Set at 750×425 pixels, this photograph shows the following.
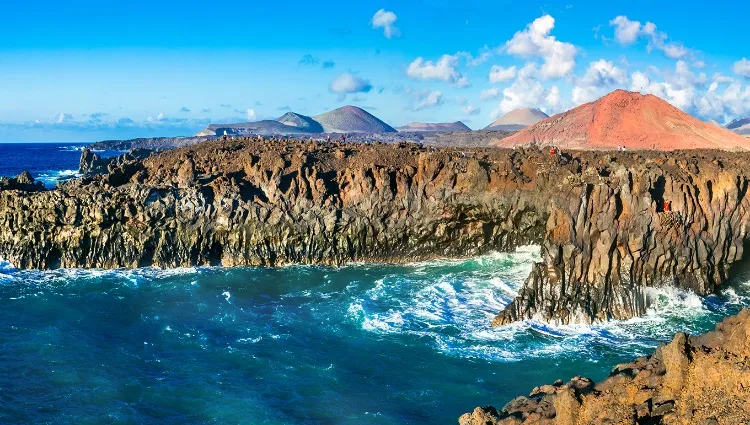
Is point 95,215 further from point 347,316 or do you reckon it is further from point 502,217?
point 502,217

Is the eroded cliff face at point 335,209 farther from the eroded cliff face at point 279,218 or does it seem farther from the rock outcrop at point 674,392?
the rock outcrop at point 674,392

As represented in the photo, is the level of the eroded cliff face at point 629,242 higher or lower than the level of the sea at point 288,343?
higher

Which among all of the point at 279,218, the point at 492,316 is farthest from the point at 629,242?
the point at 279,218

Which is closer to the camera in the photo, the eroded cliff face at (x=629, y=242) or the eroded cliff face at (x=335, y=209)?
the eroded cliff face at (x=629, y=242)

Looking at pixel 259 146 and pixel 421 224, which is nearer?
pixel 421 224

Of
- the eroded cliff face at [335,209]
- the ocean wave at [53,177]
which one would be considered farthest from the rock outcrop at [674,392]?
the ocean wave at [53,177]

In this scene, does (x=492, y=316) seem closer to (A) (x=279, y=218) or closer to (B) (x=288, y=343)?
(B) (x=288, y=343)

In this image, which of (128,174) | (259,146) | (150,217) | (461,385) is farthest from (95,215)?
(461,385)
